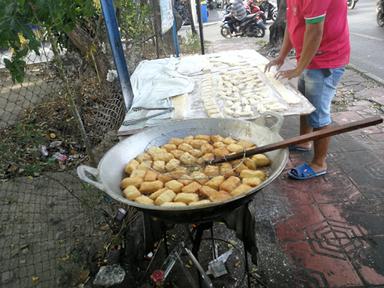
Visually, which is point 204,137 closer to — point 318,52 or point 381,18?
point 318,52

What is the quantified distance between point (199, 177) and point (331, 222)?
176cm

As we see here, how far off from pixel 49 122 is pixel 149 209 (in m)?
4.47

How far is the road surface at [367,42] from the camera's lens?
7.19 m

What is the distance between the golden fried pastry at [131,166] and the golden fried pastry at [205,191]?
0.46 m

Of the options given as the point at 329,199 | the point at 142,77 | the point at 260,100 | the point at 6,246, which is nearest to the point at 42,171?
the point at 6,246

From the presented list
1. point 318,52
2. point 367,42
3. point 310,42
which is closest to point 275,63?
point 318,52

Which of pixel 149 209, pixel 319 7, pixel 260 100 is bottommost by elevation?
pixel 260 100

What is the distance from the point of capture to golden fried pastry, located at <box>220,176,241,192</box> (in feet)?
5.49

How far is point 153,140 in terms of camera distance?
2.19 meters

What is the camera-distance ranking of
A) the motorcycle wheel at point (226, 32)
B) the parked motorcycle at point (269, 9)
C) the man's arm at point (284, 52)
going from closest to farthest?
the man's arm at point (284, 52), the motorcycle wheel at point (226, 32), the parked motorcycle at point (269, 9)

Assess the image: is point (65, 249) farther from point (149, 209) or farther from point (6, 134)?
point (6, 134)

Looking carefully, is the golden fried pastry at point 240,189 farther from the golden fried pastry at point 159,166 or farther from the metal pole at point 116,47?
the metal pole at point 116,47

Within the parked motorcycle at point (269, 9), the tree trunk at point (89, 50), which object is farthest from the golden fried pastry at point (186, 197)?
the parked motorcycle at point (269, 9)

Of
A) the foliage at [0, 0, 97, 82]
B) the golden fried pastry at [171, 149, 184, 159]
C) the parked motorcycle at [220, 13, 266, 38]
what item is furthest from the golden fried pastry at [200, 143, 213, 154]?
the parked motorcycle at [220, 13, 266, 38]
